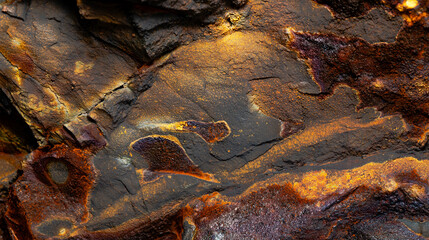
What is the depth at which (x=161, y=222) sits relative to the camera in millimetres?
2016

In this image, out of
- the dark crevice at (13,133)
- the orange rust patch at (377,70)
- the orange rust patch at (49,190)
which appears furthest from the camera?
the dark crevice at (13,133)

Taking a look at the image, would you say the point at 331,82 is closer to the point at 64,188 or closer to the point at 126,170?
the point at 126,170

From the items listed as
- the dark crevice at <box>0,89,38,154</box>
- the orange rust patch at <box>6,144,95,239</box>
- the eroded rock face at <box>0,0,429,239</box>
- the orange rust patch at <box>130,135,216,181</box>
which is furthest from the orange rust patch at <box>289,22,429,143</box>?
the dark crevice at <box>0,89,38,154</box>

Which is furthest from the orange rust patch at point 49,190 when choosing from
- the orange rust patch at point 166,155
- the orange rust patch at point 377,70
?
the orange rust patch at point 377,70

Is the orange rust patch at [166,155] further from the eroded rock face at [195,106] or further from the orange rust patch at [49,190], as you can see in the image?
the orange rust patch at [49,190]

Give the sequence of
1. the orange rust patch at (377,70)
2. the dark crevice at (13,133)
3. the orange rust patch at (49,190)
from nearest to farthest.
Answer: the orange rust patch at (377,70), the orange rust patch at (49,190), the dark crevice at (13,133)

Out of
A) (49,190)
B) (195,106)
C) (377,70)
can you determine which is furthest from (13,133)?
(377,70)

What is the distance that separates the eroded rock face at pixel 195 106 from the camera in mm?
1993

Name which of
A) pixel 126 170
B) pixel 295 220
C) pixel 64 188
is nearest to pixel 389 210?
pixel 295 220

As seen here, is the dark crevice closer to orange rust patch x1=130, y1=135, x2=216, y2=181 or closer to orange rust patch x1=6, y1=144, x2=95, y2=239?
orange rust patch x1=6, y1=144, x2=95, y2=239

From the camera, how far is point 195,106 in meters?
2.09

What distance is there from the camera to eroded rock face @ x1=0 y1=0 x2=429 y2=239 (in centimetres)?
199

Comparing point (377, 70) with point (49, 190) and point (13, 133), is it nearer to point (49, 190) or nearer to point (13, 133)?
point (49, 190)

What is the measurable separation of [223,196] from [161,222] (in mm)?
358
